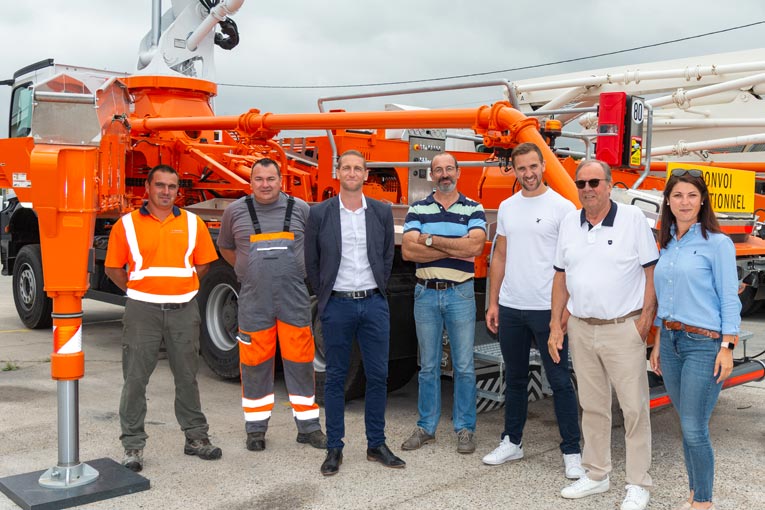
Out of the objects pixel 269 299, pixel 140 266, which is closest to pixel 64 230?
pixel 140 266

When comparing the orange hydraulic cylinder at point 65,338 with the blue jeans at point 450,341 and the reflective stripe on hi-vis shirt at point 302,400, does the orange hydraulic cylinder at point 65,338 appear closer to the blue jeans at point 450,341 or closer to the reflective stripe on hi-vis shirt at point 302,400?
the reflective stripe on hi-vis shirt at point 302,400

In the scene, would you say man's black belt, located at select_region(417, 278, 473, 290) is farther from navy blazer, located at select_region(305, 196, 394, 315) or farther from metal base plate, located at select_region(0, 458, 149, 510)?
metal base plate, located at select_region(0, 458, 149, 510)

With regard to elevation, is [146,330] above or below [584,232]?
below

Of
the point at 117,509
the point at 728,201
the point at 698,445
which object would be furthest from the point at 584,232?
the point at 117,509

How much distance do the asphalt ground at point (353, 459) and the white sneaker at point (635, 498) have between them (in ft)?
0.49

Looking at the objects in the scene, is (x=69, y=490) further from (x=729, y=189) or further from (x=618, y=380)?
(x=729, y=189)

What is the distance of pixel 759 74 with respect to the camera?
37.7 ft

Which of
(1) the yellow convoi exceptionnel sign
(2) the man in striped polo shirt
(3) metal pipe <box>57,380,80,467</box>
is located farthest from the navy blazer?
(1) the yellow convoi exceptionnel sign

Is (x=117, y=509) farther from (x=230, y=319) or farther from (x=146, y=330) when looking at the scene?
(x=230, y=319)

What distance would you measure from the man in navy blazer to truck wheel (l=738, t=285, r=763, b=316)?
705 centimetres

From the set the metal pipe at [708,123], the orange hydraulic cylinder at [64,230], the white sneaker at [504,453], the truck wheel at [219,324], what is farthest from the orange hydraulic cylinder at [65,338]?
the metal pipe at [708,123]

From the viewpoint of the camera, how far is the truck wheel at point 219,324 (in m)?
6.90

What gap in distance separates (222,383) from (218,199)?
7.29 feet

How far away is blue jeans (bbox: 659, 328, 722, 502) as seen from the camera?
12.0 feet
